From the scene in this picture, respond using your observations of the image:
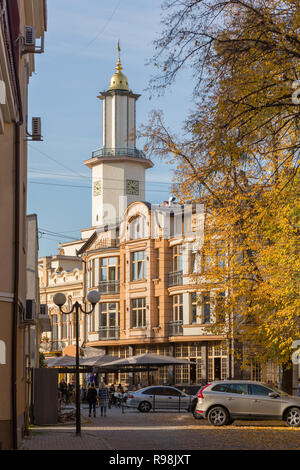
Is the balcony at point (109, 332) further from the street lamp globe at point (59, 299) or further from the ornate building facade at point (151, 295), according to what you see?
the street lamp globe at point (59, 299)

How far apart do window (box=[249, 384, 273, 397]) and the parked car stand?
1321 centimetres

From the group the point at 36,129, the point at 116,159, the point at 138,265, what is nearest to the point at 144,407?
the point at 138,265

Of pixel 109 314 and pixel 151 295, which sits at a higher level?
pixel 151 295

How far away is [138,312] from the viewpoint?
59625mm

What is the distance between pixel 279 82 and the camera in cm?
1430

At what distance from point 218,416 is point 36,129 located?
11.6 meters

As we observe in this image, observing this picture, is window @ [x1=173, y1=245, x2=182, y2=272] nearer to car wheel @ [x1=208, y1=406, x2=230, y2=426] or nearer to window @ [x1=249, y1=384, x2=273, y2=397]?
window @ [x1=249, y1=384, x2=273, y2=397]

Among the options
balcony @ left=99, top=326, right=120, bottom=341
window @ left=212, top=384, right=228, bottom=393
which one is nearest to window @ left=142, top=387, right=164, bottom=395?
window @ left=212, top=384, right=228, bottom=393

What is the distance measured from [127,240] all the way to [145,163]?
2006 centimetres

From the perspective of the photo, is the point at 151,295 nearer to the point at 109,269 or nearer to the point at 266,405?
the point at 109,269

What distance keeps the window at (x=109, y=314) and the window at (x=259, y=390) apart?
33.9 meters

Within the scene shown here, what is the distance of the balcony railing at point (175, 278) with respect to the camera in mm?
56969

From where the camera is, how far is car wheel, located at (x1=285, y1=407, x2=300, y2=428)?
27.0 m

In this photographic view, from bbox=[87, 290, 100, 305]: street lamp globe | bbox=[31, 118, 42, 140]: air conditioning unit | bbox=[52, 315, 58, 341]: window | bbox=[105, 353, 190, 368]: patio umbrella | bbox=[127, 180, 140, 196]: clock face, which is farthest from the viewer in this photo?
bbox=[127, 180, 140, 196]: clock face
